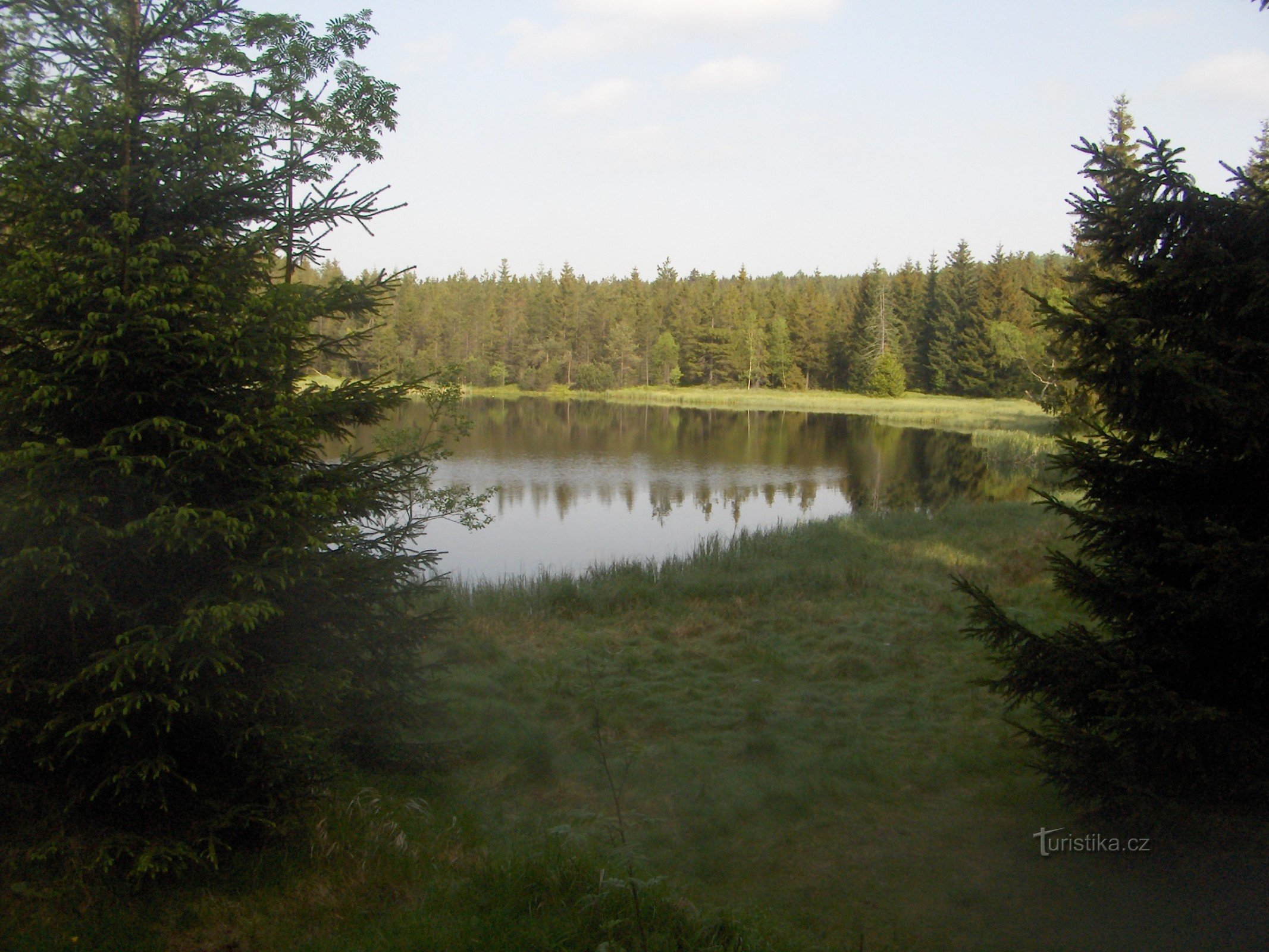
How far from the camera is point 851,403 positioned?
6631 cm

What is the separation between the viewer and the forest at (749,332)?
68250 mm

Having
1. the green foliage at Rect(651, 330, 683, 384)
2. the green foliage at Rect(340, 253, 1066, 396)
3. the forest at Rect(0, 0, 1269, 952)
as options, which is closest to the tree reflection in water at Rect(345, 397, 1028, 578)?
the forest at Rect(0, 0, 1269, 952)

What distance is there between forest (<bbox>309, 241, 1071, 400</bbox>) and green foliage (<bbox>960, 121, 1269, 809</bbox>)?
5980 centimetres

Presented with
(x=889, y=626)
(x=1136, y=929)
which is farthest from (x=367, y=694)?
(x=889, y=626)

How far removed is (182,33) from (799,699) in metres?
6.08

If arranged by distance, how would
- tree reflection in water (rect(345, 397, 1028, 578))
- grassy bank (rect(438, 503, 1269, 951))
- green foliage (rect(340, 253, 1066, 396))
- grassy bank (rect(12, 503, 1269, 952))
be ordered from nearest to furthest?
grassy bank (rect(12, 503, 1269, 952)) < grassy bank (rect(438, 503, 1269, 951)) < tree reflection in water (rect(345, 397, 1028, 578)) < green foliage (rect(340, 253, 1066, 396))

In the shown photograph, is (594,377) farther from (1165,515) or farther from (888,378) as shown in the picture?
(1165,515)

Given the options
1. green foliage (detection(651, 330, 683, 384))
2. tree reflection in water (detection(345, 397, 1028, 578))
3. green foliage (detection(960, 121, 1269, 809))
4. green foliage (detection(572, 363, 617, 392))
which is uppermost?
green foliage (detection(651, 330, 683, 384))

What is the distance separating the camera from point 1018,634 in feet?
14.7

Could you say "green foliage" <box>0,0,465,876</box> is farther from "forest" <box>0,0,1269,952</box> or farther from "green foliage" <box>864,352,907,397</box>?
"green foliage" <box>864,352,907,397</box>

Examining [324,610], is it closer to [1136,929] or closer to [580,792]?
[580,792]

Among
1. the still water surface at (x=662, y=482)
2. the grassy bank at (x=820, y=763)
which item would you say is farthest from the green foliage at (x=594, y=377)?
the grassy bank at (x=820, y=763)

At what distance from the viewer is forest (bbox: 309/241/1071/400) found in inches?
2687

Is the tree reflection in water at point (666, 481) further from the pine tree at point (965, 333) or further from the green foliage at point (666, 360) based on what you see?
the green foliage at point (666, 360)
